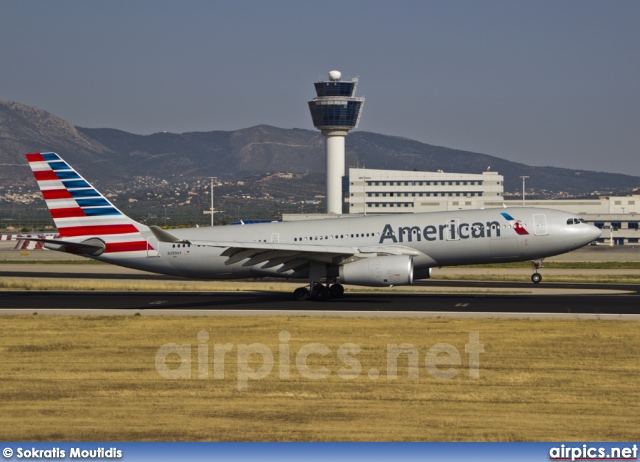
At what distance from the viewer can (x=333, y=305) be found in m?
38.4

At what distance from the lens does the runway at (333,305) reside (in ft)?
115

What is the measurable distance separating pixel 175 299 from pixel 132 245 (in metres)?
3.38

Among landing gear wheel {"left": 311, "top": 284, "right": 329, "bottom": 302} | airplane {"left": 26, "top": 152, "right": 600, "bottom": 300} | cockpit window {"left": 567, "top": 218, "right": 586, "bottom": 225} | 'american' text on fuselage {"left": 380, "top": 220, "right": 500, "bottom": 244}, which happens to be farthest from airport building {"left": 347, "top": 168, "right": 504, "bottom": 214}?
landing gear wheel {"left": 311, "top": 284, "right": 329, "bottom": 302}

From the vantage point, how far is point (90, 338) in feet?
94.1

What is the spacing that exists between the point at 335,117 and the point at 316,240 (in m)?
118

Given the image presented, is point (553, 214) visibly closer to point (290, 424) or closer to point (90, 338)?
point (90, 338)

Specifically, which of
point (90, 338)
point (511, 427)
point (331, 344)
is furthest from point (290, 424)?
point (90, 338)

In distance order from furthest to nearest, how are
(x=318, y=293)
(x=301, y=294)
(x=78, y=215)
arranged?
(x=78, y=215)
(x=301, y=294)
(x=318, y=293)

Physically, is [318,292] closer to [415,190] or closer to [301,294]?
[301,294]

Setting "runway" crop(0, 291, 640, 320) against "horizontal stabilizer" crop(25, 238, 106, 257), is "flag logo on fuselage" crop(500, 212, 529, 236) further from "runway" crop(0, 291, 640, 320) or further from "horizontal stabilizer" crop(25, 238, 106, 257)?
"horizontal stabilizer" crop(25, 238, 106, 257)

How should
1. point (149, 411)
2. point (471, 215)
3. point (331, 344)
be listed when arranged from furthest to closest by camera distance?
point (471, 215) → point (331, 344) → point (149, 411)

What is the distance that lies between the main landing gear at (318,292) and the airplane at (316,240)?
0.05 meters

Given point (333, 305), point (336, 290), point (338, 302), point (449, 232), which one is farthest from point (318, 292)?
point (449, 232)

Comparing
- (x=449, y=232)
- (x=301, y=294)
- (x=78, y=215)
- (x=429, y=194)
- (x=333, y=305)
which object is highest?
(x=429, y=194)
